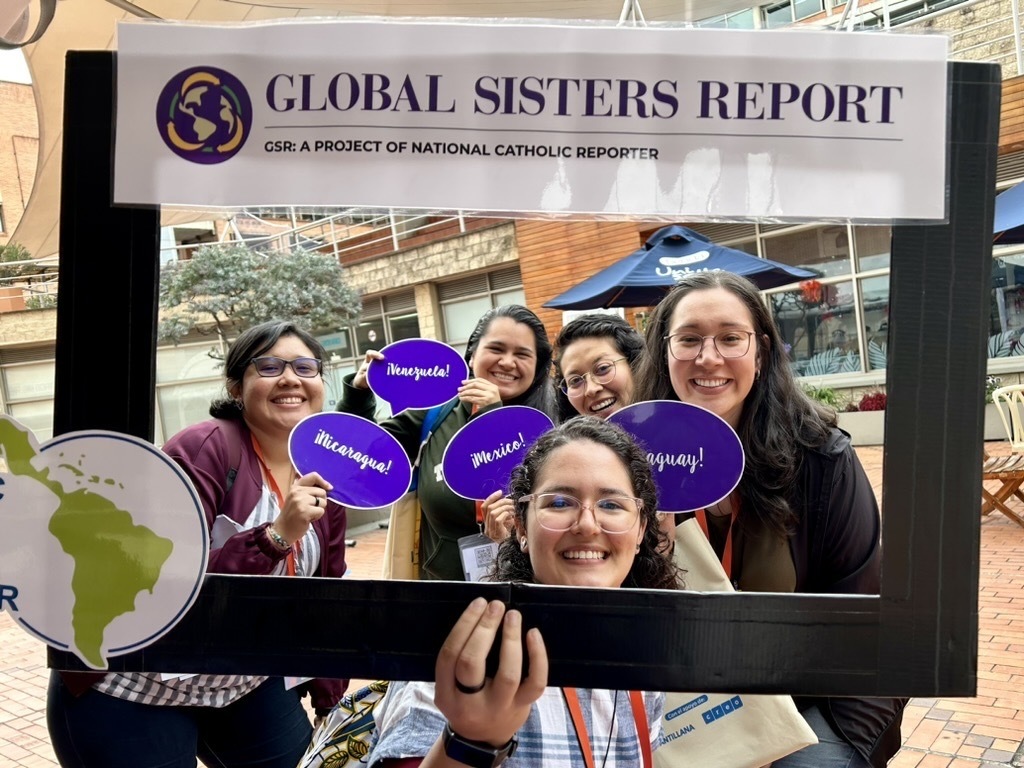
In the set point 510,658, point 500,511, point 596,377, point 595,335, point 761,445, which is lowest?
point 510,658

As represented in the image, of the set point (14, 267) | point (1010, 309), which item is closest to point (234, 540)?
point (14, 267)

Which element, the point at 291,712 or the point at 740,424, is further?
the point at 291,712

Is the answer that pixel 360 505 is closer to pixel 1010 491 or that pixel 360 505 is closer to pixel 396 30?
pixel 396 30

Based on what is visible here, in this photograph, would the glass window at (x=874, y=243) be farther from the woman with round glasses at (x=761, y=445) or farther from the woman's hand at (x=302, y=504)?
the woman's hand at (x=302, y=504)

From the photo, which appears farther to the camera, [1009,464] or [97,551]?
[1009,464]

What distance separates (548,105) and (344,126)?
0.72 ft

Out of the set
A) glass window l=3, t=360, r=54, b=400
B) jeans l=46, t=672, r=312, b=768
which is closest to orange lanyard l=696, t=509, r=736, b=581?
glass window l=3, t=360, r=54, b=400

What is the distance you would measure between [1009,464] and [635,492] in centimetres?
550

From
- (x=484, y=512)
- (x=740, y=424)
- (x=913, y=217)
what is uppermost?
(x=913, y=217)

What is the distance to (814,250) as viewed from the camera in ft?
3.43

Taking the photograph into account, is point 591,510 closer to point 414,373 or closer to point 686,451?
point 686,451

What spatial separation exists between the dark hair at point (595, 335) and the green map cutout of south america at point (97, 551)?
104cm

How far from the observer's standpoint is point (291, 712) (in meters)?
1.73

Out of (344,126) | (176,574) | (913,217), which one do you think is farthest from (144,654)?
(913,217)
